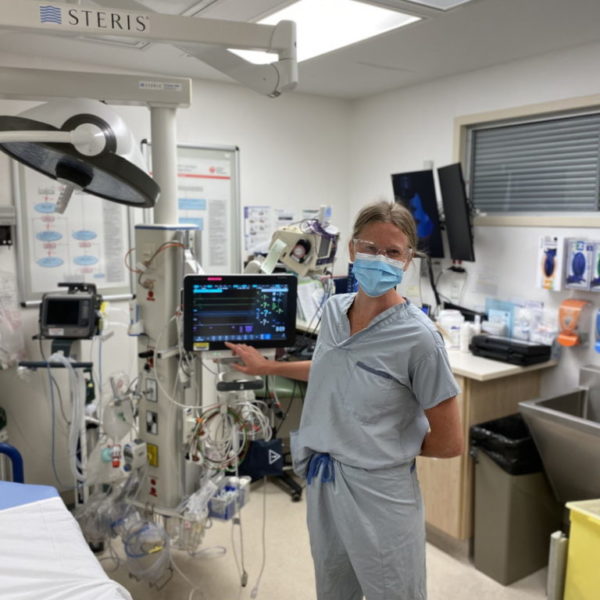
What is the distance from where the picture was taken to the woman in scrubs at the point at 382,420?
151 centimetres

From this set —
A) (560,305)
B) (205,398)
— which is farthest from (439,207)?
(205,398)

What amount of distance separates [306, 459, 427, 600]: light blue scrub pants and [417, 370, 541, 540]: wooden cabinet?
1.11 meters

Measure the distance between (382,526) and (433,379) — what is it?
16.5 inches

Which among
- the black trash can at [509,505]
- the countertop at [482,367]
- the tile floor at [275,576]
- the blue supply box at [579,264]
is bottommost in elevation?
the tile floor at [275,576]

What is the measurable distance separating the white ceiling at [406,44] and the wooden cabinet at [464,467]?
151 centimetres

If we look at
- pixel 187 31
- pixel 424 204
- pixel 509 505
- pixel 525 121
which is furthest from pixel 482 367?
pixel 187 31

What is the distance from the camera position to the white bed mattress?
136 cm

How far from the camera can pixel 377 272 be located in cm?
152

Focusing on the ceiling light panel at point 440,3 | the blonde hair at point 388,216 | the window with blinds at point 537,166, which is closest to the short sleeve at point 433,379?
the blonde hair at point 388,216

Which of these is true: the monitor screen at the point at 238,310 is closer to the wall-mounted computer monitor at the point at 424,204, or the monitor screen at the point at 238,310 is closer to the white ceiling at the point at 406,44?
the white ceiling at the point at 406,44

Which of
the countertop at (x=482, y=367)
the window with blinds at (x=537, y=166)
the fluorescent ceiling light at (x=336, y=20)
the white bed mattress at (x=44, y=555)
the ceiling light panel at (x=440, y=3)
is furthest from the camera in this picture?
the window with blinds at (x=537, y=166)

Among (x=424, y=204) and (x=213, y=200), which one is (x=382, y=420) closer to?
(x=424, y=204)

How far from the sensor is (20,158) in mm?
1705

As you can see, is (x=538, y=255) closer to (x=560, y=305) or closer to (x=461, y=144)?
(x=560, y=305)
